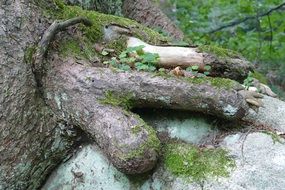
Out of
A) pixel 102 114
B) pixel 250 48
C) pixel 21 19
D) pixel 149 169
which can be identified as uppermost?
pixel 21 19

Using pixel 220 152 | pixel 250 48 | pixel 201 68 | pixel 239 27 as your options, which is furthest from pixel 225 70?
pixel 239 27

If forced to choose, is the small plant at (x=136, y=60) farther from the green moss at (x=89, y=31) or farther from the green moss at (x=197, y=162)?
the green moss at (x=197, y=162)

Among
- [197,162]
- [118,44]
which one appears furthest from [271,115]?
[118,44]

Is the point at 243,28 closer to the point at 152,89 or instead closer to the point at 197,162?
the point at 152,89

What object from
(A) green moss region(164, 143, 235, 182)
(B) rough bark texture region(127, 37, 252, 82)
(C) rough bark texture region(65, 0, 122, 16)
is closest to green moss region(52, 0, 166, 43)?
(B) rough bark texture region(127, 37, 252, 82)

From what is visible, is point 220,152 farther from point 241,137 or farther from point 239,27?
point 239,27

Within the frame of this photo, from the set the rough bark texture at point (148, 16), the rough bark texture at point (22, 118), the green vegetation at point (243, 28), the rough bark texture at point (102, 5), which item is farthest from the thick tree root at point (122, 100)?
the green vegetation at point (243, 28)
